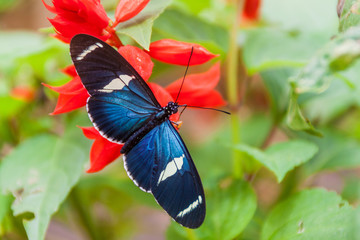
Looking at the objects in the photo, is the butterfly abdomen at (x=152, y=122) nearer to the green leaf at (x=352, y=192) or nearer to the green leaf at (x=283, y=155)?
the green leaf at (x=283, y=155)

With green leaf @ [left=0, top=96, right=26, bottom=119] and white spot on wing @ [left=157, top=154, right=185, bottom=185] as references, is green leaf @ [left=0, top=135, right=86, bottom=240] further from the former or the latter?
white spot on wing @ [left=157, top=154, right=185, bottom=185]

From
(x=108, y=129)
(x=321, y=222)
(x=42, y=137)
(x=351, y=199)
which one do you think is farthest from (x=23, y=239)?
(x=351, y=199)

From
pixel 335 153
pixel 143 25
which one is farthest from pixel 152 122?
pixel 335 153

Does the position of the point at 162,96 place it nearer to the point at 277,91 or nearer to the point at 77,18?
the point at 77,18

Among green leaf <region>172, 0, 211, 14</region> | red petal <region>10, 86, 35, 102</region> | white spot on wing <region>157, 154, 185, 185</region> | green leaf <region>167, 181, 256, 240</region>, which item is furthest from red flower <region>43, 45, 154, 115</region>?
green leaf <region>172, 0, 211, 14</region>

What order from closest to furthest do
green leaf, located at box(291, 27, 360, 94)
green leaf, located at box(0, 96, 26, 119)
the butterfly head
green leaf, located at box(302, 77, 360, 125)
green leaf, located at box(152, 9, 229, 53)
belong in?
green leaf, located at box(291, 27, 360, 94)
the butterfly head
green leaf, located at box(152, 9, 229, 53)
green leaf, located at box(0, 96, 26, 119)
green leaf, located at box(302, 77, 360, 125)

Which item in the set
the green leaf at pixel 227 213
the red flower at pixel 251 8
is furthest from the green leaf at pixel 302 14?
the green leaf at pixel 227 213

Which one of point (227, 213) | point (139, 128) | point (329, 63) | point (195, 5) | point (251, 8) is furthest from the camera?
point (195, 5)
